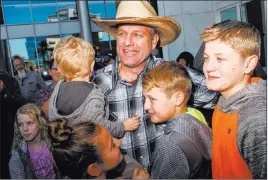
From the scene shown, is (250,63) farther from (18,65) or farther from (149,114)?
(18,65)

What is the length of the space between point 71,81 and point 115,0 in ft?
51.6

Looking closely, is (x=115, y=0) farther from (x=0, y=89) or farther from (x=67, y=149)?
(x=67, y=149)

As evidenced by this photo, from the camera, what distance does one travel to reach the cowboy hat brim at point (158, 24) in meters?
2.09

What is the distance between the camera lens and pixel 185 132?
4.69 feet

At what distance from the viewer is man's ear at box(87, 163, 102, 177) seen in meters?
1.41

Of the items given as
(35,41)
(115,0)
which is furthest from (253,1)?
(35,41)

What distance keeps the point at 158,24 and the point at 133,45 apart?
25 centimetres

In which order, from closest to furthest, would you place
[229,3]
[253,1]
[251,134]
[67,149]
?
[251,134] → [67,149] → [253,1] → [229,3]

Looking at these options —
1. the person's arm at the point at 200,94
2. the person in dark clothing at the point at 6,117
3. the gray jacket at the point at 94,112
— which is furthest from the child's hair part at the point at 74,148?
the person in dark clothing at the point at 6,117

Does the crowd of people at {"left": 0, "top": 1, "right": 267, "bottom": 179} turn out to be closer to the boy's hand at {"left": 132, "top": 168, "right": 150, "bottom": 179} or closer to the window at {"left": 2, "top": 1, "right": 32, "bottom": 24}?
the boy's hand at {"left": 132, "top": 168, "right": 150, "bottom": 179}

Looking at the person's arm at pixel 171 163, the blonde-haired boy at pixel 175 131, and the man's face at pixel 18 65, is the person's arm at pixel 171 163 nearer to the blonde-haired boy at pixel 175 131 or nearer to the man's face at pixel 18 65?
the blonde-haired boy at pixel 175 131

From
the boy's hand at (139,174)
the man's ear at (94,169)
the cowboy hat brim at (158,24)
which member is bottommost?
the boy's hand at (139,174)

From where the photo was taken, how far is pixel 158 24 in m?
2.17

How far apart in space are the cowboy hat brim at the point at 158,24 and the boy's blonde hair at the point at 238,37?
2.65 ft
